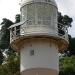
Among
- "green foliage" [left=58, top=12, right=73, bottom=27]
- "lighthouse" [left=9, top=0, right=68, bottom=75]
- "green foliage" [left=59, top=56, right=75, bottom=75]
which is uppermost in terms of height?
"green foliage" [left=58, top=12, right=73, bottom=27]

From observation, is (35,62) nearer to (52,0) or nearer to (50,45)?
(50,45)

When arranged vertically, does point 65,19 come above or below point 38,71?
above

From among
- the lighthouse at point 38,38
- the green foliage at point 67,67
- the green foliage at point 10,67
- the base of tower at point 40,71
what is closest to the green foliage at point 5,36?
the green foliage at point 67,67

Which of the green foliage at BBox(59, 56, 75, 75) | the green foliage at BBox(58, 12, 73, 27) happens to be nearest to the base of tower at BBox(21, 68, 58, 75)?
the green foliage at BBox(59, 56, 75, 75)

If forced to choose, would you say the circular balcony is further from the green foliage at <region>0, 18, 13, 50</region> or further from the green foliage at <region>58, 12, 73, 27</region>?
the green foliage at <region>58, 12, 73, 27</region>

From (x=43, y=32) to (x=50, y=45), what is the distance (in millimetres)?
1035

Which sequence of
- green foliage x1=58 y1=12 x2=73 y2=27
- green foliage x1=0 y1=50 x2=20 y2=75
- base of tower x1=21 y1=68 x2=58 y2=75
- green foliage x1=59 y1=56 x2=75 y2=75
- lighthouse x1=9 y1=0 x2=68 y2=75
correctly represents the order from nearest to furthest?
base of tower x1=21 y1=68 x2=58 y2=75 < lighthouse x1=9 y1=0 x2=68 y2=75 < green foliage x1=0 y1=50 x2=20 y2=75 < green foliage x1=59 y1=56 x2=75 y2=75 < green foliage x1=58 y1=12 x2=73 y2=27

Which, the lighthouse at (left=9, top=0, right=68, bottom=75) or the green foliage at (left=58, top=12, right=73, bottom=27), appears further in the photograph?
the green foliage at (left=58, top=12, right=73, bottom=27)

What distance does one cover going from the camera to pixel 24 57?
85.6 ft

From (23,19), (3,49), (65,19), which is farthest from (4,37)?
(23,19)

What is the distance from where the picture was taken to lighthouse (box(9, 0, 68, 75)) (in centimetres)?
2547

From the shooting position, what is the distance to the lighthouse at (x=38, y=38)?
25469 mm

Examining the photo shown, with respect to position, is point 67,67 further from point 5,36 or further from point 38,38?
point 38,38

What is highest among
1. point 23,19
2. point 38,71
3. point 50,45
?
point 23,19
